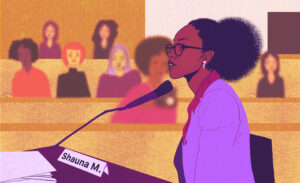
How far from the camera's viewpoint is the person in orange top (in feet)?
10.5

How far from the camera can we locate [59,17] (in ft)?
11.6

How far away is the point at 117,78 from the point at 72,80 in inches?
16.4

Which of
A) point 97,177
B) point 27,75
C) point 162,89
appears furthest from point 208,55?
point 27,75

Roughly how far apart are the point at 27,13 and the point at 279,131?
2569 millimetres

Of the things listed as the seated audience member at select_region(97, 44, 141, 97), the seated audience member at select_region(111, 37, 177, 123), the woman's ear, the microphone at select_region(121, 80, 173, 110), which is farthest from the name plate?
the seated audience member at select_region(97, 44, 141, 97)

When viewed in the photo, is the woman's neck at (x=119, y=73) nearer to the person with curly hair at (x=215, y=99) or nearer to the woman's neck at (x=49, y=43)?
the woman's neck at (x=49, y=43)

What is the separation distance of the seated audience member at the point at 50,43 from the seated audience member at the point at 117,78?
0.52 meters

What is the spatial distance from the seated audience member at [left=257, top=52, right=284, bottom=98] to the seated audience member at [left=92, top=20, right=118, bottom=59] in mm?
1395

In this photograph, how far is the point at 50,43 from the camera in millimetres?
3406

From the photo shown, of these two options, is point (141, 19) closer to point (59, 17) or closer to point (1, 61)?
point (59, 17)

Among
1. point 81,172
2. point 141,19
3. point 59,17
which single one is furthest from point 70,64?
point 81,172

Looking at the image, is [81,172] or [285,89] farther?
[285,89]

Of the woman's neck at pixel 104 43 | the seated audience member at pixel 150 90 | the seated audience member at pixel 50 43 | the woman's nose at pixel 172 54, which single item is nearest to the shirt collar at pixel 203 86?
the woman's nose at pixel 172 54

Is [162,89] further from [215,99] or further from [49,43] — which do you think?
[49,43]
